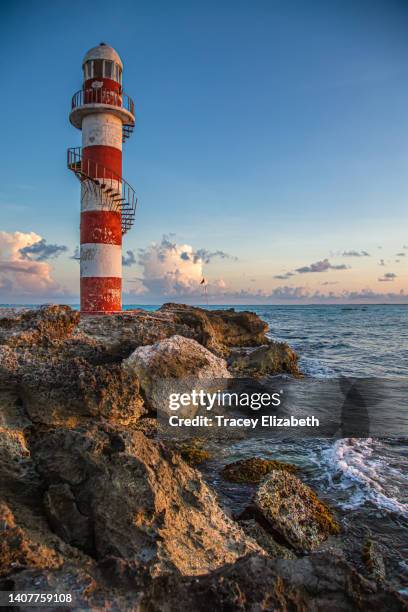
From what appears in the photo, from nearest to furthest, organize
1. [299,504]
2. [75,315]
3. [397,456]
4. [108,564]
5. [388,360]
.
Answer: [108,564] < [299,504] < [397,456] < [75,315] < [388,360]

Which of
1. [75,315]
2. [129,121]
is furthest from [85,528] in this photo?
[129,121]

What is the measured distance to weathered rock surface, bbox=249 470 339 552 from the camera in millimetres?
4367

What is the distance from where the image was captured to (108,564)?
2.68 metres

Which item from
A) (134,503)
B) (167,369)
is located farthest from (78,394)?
(134,503)

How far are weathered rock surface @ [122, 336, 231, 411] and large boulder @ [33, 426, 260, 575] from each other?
4.35 metres

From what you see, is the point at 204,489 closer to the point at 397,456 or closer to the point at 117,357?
the point at 397,456

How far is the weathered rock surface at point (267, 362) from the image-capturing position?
43.2 ft

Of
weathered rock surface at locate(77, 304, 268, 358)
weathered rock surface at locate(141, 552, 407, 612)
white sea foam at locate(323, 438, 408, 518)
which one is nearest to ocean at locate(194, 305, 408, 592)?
white sea foam at locate(323, 438, 408, 518)

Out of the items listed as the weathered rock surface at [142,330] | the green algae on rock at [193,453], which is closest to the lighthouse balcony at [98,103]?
the weathered rock surface at [142,330]

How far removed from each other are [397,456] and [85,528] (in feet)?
19.5

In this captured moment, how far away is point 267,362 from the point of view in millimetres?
13523

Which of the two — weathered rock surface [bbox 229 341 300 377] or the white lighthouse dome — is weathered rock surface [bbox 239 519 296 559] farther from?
the white lighthouse dome

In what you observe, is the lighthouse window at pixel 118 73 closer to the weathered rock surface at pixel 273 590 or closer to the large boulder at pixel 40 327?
the large boulder at pixel 40 327

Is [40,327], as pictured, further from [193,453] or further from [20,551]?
[20,551]
